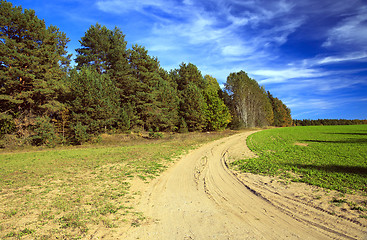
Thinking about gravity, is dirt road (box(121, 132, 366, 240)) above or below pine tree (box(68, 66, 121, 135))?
below

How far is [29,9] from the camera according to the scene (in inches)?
861

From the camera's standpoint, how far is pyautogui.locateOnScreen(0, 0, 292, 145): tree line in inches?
823

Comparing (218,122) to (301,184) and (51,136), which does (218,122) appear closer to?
(51,136)

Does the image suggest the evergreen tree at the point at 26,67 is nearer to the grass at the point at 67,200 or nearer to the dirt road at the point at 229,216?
the grass at the point at 67,200

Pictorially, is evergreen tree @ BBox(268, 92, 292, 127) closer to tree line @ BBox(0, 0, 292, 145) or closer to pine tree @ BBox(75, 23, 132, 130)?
tree line @ BBox(0, 0, 292, 145)

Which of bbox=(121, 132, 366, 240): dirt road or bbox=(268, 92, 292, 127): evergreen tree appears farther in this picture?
bbox=(268, 92, 292, 127): evergreen tree

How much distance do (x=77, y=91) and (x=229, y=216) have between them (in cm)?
2475

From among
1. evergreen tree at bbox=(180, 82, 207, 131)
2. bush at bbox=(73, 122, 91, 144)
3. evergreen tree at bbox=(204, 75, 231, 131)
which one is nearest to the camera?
bush at bbox=(73, 122, 91, 144)

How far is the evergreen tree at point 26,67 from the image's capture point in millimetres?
19953

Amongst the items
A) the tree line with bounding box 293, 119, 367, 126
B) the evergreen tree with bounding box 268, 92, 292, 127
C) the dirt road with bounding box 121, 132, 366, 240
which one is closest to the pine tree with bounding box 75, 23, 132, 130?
the dirt road with bounding box 121, 132, 366, 240

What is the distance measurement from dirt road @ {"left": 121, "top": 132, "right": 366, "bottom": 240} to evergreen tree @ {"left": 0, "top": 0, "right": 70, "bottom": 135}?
73.7ft

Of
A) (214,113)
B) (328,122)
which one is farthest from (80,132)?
(328,122)

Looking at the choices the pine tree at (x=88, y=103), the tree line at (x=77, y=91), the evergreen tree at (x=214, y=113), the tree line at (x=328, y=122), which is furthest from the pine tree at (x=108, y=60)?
the tree line at (x=328, y=122)

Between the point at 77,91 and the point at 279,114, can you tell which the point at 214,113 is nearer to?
the point at 77,91
